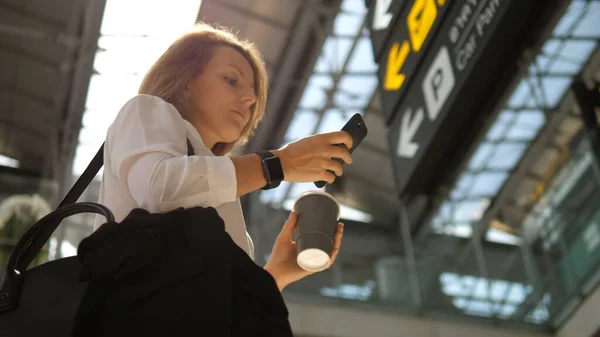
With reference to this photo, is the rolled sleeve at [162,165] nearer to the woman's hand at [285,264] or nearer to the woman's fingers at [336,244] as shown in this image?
the woman's fingers at [336,244]

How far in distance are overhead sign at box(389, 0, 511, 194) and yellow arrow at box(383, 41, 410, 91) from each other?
0.40ft

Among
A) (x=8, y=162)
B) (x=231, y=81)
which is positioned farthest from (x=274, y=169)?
(x=8, y=162)

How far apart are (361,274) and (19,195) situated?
16.8ft

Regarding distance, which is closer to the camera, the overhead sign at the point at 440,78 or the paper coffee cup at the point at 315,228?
the paper coffee cup at the point at 315,228

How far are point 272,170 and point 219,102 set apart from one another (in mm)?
396

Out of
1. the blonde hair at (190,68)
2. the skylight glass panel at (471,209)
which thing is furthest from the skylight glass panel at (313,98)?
the blonde hair at (190,68)

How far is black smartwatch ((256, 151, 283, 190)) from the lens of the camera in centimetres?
175

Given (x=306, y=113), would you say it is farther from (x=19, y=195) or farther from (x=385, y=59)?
(x=385, y=59)

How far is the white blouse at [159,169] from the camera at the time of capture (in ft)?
5.34

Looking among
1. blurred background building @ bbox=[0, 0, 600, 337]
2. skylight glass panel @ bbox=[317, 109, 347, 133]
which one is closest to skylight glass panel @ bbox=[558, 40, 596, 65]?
blurred background building @ bbox=[0, 0, 600, 337]

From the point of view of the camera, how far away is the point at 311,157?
179cm

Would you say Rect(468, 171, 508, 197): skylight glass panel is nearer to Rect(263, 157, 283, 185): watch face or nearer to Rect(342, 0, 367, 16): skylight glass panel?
Rect(342, 0, 367, 16): skylight glass panel

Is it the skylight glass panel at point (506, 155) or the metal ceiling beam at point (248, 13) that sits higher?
the skylight glass panel at point (506, 155)

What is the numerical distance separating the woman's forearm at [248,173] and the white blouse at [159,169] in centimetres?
2
